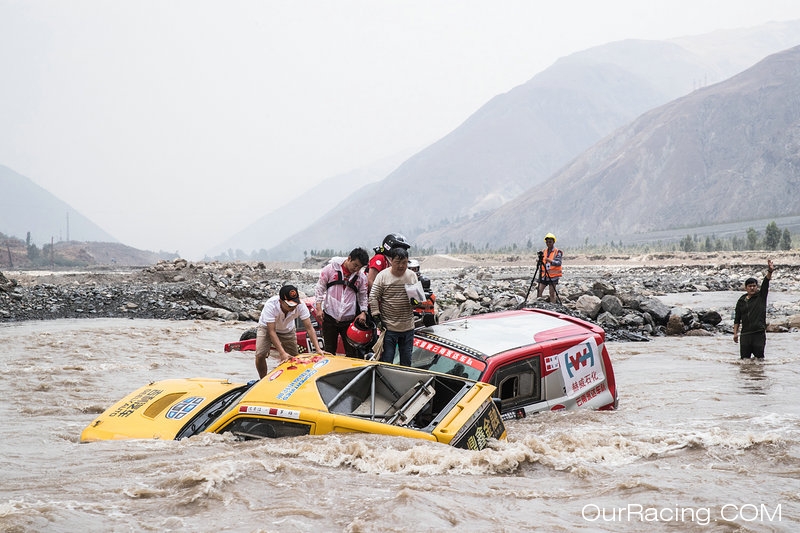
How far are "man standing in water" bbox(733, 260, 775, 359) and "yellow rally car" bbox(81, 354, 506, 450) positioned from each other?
631 cm

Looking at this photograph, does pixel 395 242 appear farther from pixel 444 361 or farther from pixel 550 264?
pixel 550 264

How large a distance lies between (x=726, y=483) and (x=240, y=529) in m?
3.86

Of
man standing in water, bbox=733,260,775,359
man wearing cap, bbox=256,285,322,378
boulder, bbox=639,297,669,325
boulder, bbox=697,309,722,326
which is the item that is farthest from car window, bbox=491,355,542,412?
boulder, bbox=697,309,722,326

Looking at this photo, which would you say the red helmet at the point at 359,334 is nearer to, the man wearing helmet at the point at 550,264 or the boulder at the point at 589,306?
the man wearing helmet at the point at 550,264

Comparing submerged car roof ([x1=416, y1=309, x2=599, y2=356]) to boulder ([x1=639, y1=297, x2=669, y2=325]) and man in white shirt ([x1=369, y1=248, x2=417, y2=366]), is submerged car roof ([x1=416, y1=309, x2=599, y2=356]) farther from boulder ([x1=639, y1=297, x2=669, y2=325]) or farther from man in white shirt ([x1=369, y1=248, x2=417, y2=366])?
boulder ([x1=639, y1=297, x2=669, y2=325])

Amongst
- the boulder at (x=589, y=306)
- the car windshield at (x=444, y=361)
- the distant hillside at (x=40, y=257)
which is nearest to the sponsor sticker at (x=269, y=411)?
the car windshield at (x=444, y=361)

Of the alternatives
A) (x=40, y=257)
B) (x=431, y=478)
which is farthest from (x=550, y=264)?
(x=40, y=257)

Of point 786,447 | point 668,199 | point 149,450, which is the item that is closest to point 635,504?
point 786,447

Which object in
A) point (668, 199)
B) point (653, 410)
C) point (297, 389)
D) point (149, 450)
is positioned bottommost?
point (653, 410)

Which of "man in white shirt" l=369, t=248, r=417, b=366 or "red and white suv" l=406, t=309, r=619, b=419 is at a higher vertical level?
"man in white shirt" l=369, t=248, r=417, b=366

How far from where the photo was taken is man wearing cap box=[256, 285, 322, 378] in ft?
28.2

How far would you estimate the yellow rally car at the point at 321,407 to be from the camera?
6.01m

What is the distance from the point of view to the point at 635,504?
16.9ft

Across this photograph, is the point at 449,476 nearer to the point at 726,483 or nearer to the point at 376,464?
the point at 376,464
